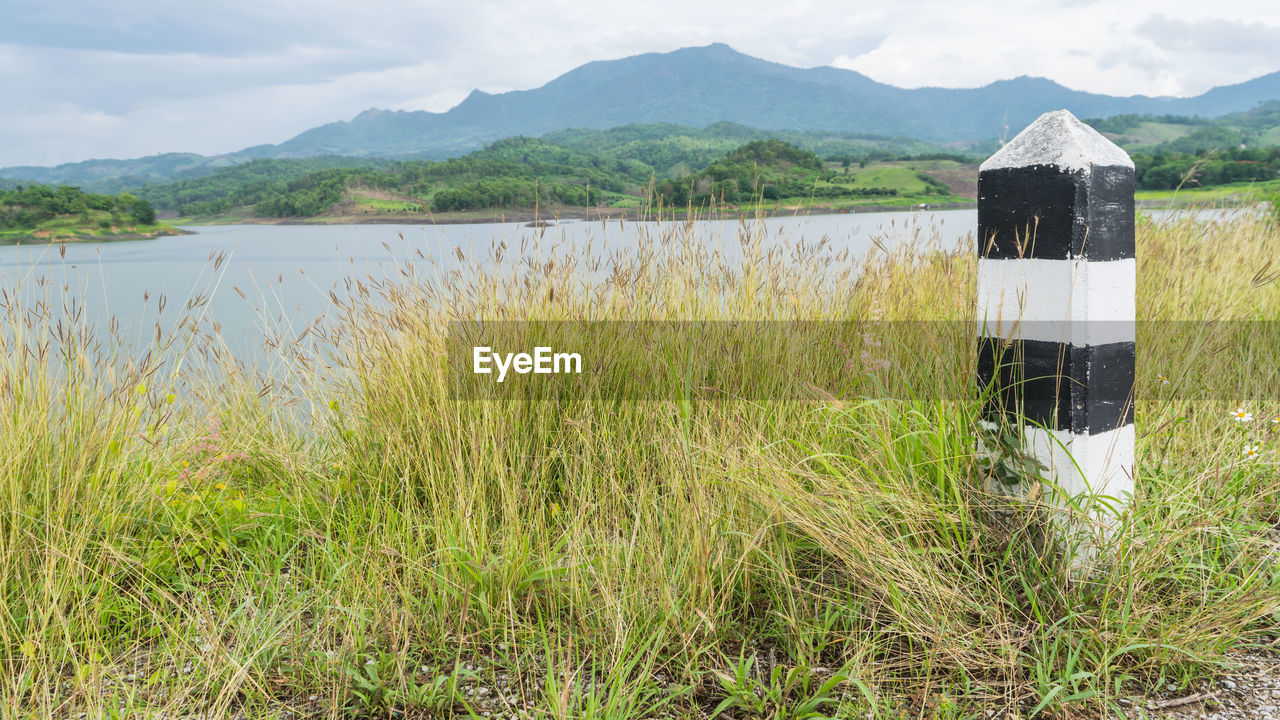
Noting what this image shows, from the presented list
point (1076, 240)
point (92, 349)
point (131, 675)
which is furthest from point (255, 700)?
Answer: point (1076, 240)

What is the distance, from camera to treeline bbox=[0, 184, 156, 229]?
1452cm

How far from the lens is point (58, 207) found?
1627 cm

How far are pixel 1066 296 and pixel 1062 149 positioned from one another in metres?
0.36

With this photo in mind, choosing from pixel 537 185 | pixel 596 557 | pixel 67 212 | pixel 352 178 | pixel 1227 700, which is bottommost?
pixel 1227 700

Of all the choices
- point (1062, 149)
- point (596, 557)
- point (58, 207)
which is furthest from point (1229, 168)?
point (58, 207)

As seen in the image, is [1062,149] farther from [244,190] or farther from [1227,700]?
[244,190]

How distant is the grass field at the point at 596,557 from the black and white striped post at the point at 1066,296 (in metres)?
0.15

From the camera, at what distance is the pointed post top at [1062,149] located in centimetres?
171

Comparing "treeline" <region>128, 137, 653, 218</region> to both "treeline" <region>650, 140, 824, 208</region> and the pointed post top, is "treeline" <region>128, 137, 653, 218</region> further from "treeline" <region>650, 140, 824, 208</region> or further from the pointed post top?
the pointed post top

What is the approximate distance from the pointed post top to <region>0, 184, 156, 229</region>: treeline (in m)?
17.6

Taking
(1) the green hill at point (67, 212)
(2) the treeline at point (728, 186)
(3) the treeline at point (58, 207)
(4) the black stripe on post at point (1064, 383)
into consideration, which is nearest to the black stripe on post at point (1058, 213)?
(4) the black stripe on post at point (1064, 383)

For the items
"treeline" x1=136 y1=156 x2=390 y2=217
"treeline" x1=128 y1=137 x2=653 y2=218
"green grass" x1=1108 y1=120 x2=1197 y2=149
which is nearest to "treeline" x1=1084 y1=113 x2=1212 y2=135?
"green grass" x1=1108 y1=120 x2=1197 y2=149

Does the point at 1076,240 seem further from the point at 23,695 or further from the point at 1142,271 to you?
the point at 1142,271

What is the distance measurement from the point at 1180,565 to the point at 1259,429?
1359 mm
